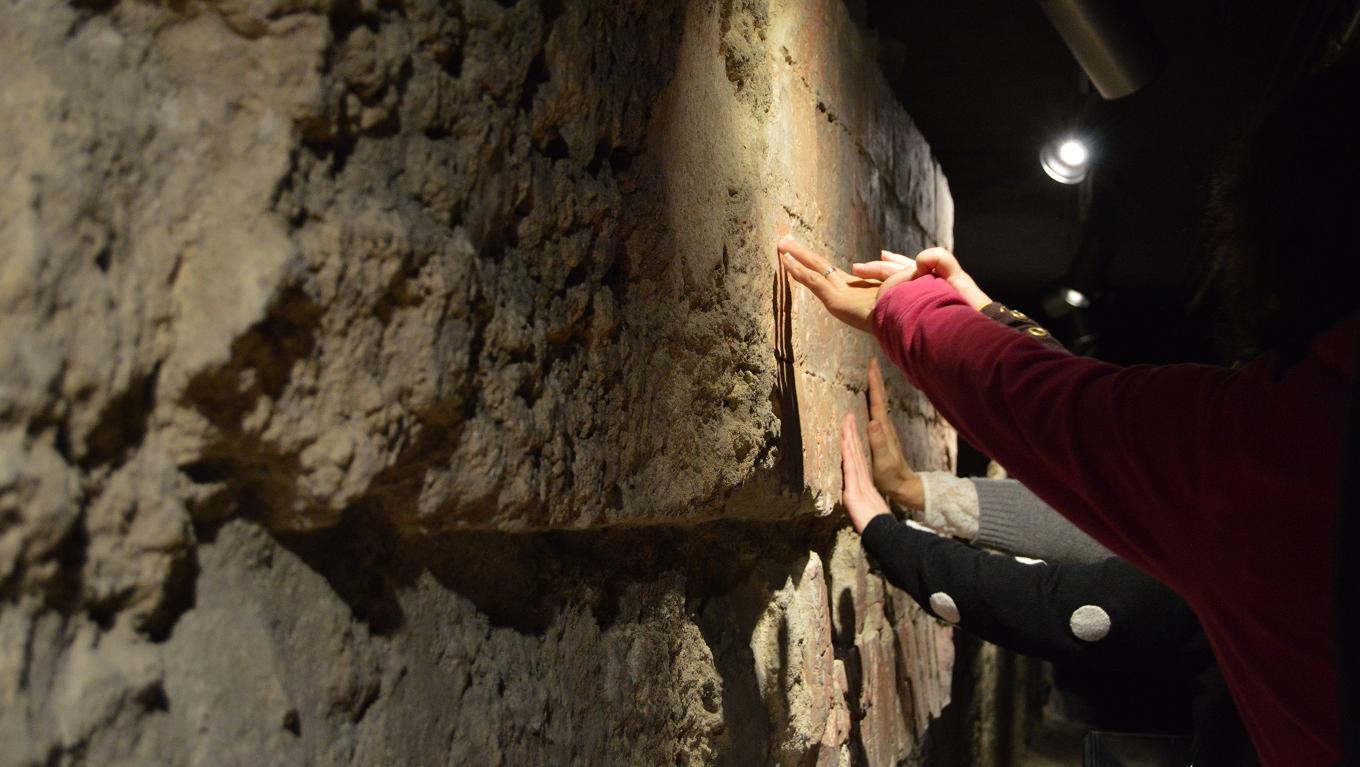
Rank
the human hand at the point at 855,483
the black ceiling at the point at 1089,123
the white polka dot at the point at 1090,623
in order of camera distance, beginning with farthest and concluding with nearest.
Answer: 1. the black ceiling at the point at 1089,123
2. the human hand at the point at 855,483
3. the white polka dot at the point at 1090,623

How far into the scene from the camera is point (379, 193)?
0.57m

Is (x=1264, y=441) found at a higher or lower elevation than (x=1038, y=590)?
higher

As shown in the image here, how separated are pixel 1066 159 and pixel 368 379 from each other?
9.98ft

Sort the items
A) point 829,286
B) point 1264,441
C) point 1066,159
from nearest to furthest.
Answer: point 1264,441 < point 829,286 < point 1066,159

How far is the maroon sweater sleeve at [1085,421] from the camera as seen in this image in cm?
79

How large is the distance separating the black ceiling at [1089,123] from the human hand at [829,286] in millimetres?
761

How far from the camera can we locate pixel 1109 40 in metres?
2.07

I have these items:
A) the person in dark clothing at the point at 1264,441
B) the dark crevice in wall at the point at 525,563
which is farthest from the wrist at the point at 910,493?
the person in dark clothing at the point at 1264,441

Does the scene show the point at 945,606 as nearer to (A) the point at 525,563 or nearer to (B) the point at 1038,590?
(B) the point at 1038,590

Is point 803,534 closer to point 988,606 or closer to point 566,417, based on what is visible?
point 988,606

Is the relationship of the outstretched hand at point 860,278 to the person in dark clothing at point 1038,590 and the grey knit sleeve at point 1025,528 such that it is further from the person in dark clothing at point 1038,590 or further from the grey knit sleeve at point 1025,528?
the grey knit sleeve at point 1025,528

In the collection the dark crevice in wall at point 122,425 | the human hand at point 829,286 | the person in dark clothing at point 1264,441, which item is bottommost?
the dark crevice in wall at point 122,425

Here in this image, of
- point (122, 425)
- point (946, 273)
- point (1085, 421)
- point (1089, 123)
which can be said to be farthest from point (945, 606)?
point (1089, 123)

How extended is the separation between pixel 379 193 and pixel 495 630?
0.35 meters
